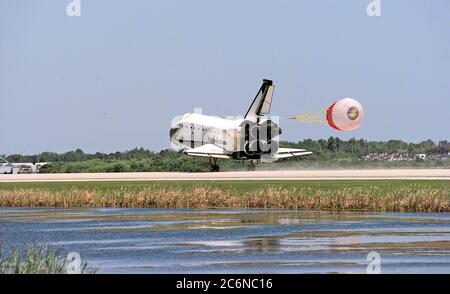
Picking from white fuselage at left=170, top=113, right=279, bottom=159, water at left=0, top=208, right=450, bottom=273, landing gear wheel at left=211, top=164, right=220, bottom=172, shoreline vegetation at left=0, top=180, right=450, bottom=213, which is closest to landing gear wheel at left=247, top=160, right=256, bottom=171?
landing gear wheel at left=211, top=164, right=220, bottom=172

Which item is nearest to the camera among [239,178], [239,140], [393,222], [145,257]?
[145,257]

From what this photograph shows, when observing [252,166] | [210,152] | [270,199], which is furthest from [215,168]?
[270,199]

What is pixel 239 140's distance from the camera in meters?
102

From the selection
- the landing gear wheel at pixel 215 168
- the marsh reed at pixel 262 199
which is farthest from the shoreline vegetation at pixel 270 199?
the landing gear wheel at pixel 215 168

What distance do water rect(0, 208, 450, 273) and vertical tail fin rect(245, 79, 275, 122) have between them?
42353 millimetres

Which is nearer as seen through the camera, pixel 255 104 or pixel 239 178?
pixel 239 178

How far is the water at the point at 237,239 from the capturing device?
35906 mm

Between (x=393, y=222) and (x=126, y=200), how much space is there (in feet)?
65.9

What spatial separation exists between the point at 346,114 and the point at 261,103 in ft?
126

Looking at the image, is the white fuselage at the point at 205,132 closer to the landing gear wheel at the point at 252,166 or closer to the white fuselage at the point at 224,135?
the white fuselage at the point at 224,135

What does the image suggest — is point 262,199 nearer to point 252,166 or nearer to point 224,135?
point 224,135
